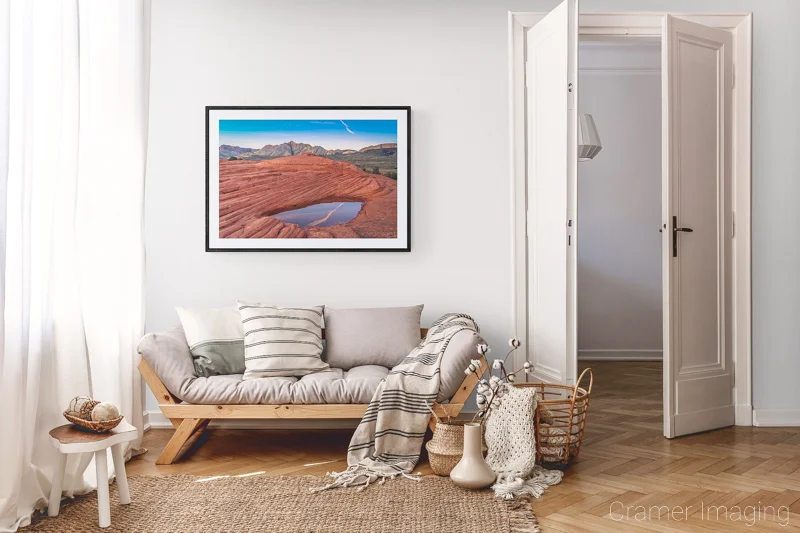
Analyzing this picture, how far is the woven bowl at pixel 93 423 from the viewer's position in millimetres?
2562

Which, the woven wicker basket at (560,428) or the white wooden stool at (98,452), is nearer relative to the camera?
the white wooden stool at (98,452)

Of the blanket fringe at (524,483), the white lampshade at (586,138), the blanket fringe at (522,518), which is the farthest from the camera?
the white lampshade at (586,138)

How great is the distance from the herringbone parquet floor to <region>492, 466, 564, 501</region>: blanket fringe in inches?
1.8

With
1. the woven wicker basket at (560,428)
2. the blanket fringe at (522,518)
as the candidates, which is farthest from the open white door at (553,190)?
the blanket fringe at (522,518)

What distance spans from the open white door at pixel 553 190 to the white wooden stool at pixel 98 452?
2145 mm

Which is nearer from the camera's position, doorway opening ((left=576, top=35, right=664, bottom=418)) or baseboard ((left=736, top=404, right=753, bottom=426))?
baseboard ((left=736, top=404, right=753, bottom=426))

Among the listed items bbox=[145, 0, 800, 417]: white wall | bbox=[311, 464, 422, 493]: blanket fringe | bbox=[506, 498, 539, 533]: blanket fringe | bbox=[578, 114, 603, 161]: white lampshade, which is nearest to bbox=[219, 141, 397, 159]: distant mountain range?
bbox=[145, 0, 800, 417]: white wall

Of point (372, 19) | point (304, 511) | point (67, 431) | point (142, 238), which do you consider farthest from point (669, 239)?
point (67, 431)

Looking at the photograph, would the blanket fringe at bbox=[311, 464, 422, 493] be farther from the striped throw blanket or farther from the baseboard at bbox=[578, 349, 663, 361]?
the baseboard at bbox=[578, 349, 663, 361]

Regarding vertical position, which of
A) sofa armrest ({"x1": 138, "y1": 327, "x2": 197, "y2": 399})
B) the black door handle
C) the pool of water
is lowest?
sofa armrest ({"x1": 138, "y1": 327, "x2": 197, "y2": 399})

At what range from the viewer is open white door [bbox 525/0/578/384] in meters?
3.51

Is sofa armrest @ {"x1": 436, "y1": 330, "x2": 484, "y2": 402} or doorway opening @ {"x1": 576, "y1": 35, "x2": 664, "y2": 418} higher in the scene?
doorway opening @ {"x1": 576, "y1": 35, "x2": 664, "y2": 418}

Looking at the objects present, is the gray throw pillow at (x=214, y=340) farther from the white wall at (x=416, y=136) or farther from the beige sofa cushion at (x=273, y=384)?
the white wall at (x=416, y=136)

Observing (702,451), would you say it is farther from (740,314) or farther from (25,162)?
(25,162)
